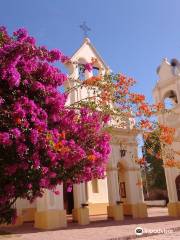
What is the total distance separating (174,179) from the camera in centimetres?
2100

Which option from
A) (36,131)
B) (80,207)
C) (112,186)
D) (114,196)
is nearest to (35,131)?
(36,131)

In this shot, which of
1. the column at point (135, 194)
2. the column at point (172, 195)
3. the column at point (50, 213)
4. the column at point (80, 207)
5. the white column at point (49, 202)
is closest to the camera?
the column at point (50, 213)

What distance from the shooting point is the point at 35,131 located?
19.7 ft

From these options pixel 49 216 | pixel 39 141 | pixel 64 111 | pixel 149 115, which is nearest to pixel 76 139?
pixel 64 111

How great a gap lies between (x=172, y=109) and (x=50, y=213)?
10.6 meters

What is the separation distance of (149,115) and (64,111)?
3904mm

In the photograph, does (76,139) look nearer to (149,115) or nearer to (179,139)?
(149,115)

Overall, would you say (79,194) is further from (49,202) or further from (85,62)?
(85,62)

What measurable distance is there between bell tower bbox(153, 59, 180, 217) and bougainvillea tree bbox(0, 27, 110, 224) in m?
13.3

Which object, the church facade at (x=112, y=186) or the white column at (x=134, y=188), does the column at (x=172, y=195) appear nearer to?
the church facade at (x=112, y=186)

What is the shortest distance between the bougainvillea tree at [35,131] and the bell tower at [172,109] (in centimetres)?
1329

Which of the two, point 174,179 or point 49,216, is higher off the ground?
point 174,179

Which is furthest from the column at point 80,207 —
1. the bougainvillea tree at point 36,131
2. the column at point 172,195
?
the bougainvillea tree at point 36,131

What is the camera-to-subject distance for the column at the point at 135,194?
20594mm
